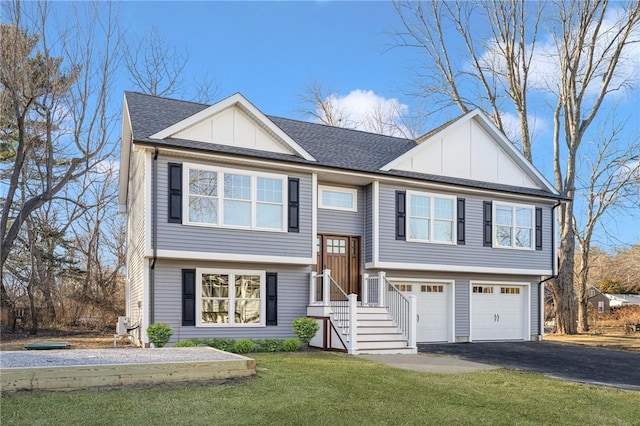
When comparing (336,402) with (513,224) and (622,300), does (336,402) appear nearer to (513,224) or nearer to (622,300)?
(513,224)

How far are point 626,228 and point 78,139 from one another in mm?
28034

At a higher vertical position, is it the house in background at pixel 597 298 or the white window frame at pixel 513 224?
the white window frame at pixel 513 224

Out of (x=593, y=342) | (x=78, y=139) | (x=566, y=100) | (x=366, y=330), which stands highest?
(x=566, y=100)

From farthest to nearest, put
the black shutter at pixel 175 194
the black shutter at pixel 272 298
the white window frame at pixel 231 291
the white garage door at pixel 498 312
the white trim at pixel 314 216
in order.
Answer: the white garage door at pixel 498 312
the white trim at pixel 314 216
the black shutter at pixel 272 298
the white window frame at pixel 231 291
the black shutter at pixel 175 194

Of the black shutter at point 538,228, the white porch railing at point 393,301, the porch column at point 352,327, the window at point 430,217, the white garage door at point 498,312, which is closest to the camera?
the porch column at point 352,327

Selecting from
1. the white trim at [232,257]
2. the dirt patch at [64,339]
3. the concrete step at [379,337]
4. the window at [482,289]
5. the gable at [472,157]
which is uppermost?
the gable at [472,157]

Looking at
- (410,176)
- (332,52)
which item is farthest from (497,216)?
(332,52)

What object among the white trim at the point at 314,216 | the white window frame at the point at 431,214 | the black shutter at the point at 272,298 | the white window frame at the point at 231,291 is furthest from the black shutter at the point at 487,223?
the white window frame at the point at 231,291

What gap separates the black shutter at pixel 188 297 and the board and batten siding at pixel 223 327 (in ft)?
0.31

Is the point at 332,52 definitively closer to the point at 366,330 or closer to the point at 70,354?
the point at 366,330

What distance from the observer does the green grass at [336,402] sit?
6.30m

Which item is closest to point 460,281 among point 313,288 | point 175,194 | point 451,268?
point 451,268

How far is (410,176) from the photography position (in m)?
16.3

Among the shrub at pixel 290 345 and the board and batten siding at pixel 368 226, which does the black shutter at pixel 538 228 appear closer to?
the board and batten siding at pixel 368 226
